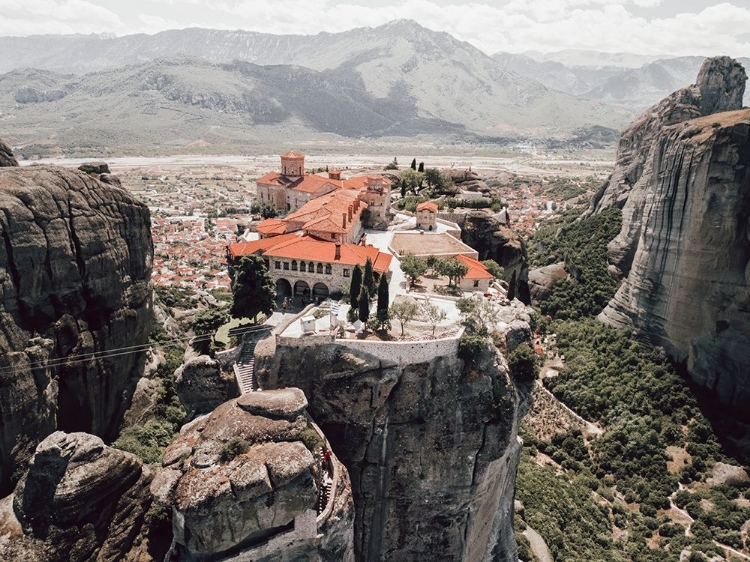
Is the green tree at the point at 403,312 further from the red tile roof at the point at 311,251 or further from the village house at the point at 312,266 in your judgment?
the red tile roof at the point at 311,251

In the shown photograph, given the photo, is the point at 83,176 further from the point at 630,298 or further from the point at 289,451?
the point at 630,298

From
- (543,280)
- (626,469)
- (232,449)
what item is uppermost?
(232,449)

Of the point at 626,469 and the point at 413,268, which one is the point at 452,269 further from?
the point at 626,469

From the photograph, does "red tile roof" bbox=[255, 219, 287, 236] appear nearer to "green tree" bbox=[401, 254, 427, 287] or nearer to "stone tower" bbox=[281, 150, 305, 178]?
"green tree" bbox=[401, 254, 427, 287]

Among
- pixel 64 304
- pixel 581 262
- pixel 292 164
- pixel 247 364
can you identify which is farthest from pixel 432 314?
pixel 581 262

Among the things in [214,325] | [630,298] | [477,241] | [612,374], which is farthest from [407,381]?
[630,298]

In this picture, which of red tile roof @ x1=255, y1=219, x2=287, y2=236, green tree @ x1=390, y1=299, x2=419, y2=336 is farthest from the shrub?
red tile roof @ x1=255, y1=219, x2=287, y2=236
